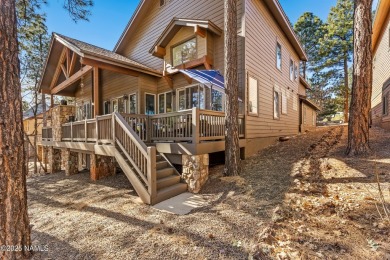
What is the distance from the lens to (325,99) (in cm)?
3209

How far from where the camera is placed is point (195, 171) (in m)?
5.38

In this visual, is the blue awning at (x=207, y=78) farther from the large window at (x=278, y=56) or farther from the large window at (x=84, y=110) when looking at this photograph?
the large window at (x=84, y=110)

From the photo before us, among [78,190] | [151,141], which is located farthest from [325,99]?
[78,190]

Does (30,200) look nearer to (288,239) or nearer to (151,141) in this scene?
(151,141)

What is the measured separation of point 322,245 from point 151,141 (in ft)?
17.8

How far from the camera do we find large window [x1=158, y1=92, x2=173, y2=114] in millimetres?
10195

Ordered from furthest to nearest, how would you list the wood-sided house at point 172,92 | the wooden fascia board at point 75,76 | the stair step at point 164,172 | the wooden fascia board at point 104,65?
the wooden fascia board at point 75,76 < the wooden fascia board at point 104,65 < the wood-sided house at point 172,92 < the stair step at point 164,172

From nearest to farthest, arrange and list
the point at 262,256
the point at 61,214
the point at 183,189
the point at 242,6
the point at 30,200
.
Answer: the point at 262,256
the point at 61,214
the point at 183,189
the point at 30,200
the point at 242,6

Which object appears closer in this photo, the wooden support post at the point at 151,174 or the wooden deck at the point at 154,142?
the wooden support post at the point at 151,174

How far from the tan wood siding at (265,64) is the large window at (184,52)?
8.08ft

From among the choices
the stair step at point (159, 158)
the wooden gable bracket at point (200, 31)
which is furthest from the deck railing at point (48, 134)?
the wooden gable bracket at point (200, 31)

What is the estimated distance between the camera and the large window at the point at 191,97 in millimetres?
8863

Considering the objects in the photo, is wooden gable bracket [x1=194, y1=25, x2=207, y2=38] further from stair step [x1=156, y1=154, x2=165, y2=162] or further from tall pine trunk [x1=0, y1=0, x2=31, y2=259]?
tall pine trunk [x1=0, y1=0, x2=31, y2=259]

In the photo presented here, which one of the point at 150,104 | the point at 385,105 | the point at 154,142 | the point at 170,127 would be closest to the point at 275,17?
the point at 150,104
